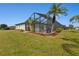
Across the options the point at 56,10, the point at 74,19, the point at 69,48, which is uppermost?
the point at 56,10

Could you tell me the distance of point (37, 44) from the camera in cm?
646

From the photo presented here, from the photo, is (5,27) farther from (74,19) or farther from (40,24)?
(74,19)

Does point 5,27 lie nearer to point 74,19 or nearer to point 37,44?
point 37,44

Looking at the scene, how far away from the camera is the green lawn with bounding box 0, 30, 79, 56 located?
6406 mm

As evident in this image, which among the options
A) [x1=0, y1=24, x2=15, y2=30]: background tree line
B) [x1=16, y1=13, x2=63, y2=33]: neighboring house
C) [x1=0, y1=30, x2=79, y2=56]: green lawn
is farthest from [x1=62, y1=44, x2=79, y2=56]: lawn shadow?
[x1=0, y1=24, x2=15, y2=30]: background tree line

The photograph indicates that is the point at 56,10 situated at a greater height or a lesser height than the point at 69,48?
greater

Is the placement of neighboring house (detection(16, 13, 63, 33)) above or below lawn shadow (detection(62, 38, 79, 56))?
above

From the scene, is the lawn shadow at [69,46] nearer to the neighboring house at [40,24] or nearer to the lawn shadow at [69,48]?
the lawn shadow at [69,48]

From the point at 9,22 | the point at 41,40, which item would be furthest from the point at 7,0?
the point at 41,40

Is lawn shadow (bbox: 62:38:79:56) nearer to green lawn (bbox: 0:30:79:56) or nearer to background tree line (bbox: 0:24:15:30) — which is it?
green lawn (bbox: 0:30:79:56)

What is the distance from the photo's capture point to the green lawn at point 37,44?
252 inches

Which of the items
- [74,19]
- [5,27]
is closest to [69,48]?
[74,19]

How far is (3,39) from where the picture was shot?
6465 mm

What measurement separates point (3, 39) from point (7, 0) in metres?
0.54
